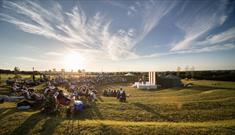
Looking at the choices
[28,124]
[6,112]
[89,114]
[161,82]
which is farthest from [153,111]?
[161,82]

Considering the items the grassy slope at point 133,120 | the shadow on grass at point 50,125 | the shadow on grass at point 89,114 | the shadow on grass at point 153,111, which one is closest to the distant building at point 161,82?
the grassy slope at point 133,120

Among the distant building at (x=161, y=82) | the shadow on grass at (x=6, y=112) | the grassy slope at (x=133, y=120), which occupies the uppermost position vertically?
the distant building at (x=161, y=82)

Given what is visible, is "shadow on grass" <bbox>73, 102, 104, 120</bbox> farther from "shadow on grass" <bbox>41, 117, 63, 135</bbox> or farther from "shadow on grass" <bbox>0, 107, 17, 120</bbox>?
"shadow on grass" <bbox>0, 107, 17, 120</bbox>

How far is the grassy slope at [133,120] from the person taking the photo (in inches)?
527

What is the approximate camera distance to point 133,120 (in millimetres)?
16250

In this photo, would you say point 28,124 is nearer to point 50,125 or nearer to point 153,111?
point 50,125

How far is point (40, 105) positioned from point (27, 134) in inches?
312

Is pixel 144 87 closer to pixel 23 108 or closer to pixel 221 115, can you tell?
pixel 221 115

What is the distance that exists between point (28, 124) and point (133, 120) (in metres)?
8.95

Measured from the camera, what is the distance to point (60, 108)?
18.5 m

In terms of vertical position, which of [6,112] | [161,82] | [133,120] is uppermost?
[161,82]

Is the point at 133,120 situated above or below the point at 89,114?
below

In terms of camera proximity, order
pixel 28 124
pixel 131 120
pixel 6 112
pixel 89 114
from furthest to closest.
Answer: pixel 89 114
pixel 6 112
pixel 131 120
pixel 28 124

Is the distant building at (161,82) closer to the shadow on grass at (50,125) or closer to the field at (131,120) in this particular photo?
the field at (131,120)
